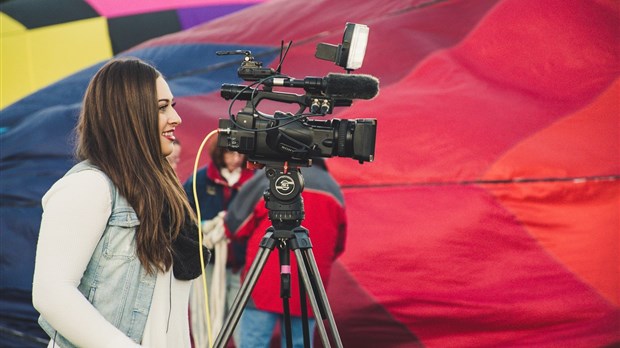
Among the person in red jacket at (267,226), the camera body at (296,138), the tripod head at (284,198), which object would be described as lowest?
the person in red jacket at (267,226)

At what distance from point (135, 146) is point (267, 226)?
49.4 inches

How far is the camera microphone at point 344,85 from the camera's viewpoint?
1686 millimetres

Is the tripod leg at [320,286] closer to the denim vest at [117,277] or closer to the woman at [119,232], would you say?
the woman at [119,232]

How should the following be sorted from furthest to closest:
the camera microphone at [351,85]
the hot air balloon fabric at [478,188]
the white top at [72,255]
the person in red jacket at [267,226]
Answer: the hot air balloon fabric at [478,188] → the person in red jacket at [267,226] → the camera microphone at [351,85] → the white top at [72,255]

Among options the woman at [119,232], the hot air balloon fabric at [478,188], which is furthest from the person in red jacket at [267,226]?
the woman at [119,232]

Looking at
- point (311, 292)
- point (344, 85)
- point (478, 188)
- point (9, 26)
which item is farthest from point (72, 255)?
point (9, 26)

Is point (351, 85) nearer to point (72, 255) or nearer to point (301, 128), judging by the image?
point (301, 128)

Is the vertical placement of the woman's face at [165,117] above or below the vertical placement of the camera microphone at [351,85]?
below

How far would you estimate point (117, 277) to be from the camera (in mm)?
1568

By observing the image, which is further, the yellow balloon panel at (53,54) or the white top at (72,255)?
the yellow balloon panel at (53,54)

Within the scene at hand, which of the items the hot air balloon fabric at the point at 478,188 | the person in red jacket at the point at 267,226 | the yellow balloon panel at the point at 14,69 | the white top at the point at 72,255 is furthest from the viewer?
the yellow balloon panel at the point at 14,69

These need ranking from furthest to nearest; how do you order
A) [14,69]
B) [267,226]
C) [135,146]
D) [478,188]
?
[14,69]
[478,188]
[267,226]
[135,146]

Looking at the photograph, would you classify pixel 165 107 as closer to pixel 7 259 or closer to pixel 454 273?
pixel 454 273

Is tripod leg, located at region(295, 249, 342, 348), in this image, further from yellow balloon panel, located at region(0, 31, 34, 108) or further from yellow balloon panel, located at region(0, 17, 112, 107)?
yellow balloon panel, located at region(0, 31, 34, 108)
